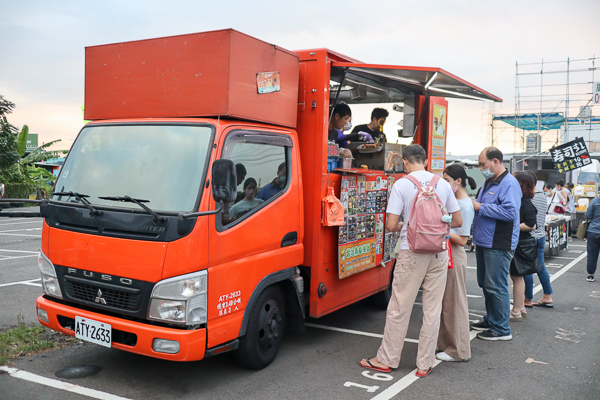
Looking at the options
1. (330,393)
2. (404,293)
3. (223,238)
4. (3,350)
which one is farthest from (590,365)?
(3,350)

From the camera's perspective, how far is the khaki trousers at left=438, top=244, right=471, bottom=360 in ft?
15.7

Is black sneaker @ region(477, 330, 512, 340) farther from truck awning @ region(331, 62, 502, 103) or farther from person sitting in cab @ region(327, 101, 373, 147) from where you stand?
truck awning @ region(331, 62, 502, 103)

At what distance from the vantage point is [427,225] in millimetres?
4215

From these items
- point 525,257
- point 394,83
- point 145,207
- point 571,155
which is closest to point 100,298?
point 145,207

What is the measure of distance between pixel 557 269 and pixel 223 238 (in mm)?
8982

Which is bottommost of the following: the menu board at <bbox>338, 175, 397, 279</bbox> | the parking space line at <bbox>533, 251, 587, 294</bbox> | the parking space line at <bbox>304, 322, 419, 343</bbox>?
the parking space line at <bbox>533, 251, 587, 294</bbox>

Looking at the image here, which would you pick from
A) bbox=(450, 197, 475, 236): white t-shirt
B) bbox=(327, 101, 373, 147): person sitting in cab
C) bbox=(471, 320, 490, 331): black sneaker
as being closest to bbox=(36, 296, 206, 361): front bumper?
bbox=(450, 197, 475, 236): white t-shirt

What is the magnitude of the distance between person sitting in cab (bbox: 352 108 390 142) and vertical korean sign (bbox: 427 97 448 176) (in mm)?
666

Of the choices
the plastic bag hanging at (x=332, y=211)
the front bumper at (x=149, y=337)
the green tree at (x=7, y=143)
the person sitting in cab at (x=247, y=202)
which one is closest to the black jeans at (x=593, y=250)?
the plastic bag hanging at (x=332, y=211)

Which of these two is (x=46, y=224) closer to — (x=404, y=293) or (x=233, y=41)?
(x=233, y=41)

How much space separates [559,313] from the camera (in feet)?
22.1

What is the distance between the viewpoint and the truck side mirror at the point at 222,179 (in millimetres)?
3514

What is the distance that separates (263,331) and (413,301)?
Result: 4.53 ft

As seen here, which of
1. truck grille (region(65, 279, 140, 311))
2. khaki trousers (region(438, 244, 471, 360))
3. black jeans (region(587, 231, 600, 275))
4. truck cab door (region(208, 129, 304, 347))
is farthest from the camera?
black jeans (region(587, 231, 600, 275))
